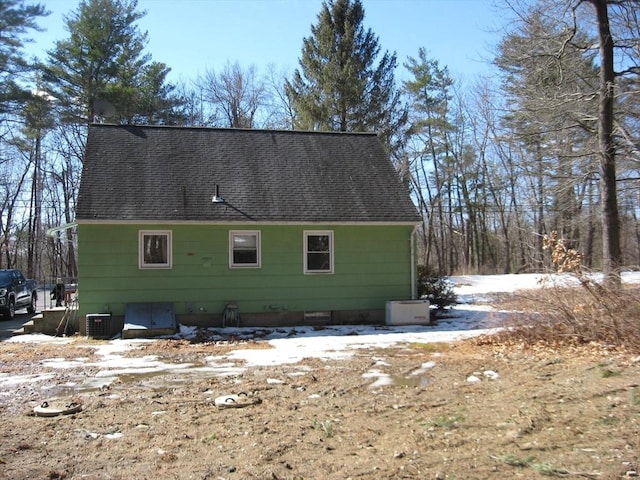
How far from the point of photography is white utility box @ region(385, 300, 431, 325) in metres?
14.7

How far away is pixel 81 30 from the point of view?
27844 millimetres

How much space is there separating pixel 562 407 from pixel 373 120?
24015 mm

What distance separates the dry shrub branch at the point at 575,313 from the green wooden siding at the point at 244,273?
5.18m

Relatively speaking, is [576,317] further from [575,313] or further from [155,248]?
[155,248]

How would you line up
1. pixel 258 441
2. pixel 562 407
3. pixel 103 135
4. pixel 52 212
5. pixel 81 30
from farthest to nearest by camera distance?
pixel 52 212 < pixel 81 30 < pixel 103 135 < pixel 562 407 < pixel 258 441

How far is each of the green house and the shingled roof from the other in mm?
43

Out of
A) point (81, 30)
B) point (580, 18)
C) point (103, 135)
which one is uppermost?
point (81, 30)

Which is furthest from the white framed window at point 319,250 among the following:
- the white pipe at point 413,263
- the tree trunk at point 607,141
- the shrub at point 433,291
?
the tree trunk at point 607,141

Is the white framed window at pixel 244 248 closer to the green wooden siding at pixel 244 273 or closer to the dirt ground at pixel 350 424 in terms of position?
the green wooden siding at pixel 244 273

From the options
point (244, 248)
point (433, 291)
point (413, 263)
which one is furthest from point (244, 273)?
point (433, 291)

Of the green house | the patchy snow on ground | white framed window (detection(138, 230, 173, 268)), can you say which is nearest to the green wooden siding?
the green house

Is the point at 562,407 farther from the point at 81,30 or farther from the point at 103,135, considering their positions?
the point at 81,30

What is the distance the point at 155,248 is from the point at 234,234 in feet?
6.70

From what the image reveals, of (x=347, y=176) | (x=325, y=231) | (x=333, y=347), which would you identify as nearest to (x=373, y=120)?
(x=347, y=176)
